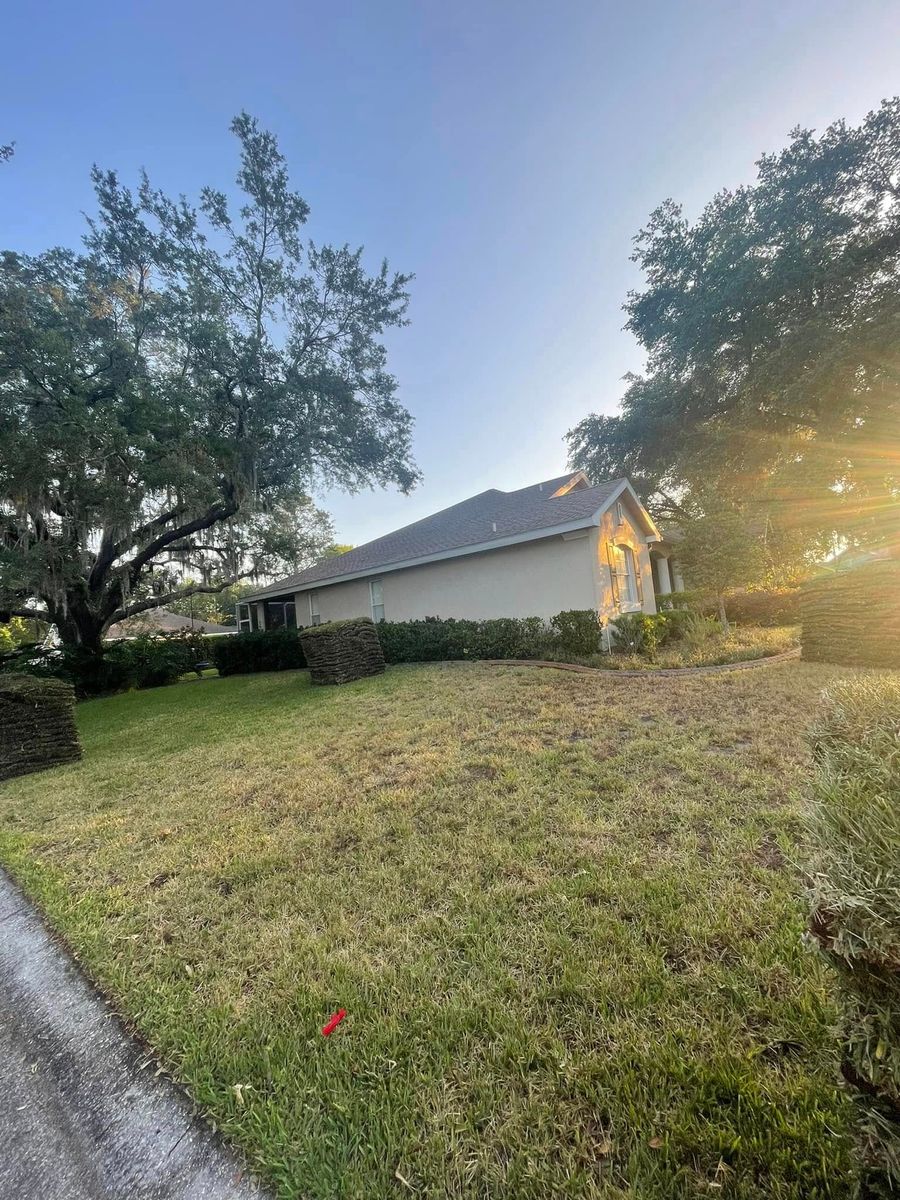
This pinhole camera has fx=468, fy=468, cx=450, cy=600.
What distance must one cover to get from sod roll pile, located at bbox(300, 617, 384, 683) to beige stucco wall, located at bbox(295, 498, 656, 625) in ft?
9.71

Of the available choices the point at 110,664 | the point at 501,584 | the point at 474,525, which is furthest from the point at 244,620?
the point at 501,584

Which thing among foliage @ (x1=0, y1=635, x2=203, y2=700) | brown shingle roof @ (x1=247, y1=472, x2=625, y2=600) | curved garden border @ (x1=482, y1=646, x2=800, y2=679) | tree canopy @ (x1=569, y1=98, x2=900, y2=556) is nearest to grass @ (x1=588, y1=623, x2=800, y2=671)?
curved garden border @ (x1=482, y1=646, x2=800, y2=679)

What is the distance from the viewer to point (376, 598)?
1377 cm

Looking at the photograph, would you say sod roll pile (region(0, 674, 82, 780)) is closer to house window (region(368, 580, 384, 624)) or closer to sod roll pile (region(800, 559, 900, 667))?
house window (region(368, 580, 384, 624))

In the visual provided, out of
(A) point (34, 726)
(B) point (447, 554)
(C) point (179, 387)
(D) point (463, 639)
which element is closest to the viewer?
(A) point (34, 726)

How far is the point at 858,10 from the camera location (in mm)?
7359

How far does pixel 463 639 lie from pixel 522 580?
2.02 metres

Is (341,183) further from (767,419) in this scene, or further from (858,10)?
(767,419)

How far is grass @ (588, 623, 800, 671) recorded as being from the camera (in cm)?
814

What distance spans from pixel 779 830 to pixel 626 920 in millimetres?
1227

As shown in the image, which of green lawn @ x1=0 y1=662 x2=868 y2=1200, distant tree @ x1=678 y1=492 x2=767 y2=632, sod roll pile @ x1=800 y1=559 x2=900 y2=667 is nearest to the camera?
green lawn @ x1=0 y1=662 x2=868 y2=1200

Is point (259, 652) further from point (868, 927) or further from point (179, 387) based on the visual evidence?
point (868, 927)

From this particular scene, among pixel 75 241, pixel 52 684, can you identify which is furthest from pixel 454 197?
pixel 52 684

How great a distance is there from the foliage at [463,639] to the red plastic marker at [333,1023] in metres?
8.03
